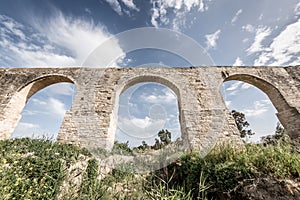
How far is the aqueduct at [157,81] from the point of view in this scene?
5891 millimetres

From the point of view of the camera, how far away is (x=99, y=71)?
24.3 feet

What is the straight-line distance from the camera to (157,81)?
298 inches

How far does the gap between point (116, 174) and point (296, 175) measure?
3628mm

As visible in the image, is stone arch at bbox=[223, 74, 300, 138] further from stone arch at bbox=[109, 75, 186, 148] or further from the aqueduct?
stone arch at bbox=[109, 75, 186, 148]

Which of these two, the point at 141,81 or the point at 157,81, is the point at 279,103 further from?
the point at 141,81

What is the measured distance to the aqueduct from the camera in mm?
5891

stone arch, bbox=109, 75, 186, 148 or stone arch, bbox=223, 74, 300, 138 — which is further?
stone arch, bbox=109, 75, 186, 148

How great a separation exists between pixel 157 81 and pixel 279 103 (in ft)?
18.4

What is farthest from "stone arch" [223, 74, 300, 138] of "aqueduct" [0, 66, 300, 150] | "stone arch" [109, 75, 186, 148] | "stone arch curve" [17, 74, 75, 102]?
"stone arch curve" [17, 74, 75, 102]

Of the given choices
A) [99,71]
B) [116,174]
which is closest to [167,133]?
[99,71]

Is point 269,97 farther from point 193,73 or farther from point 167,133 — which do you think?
point 167,133

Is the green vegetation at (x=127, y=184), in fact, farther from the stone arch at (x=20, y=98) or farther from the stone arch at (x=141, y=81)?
the stone arch at (x=20, y=98)

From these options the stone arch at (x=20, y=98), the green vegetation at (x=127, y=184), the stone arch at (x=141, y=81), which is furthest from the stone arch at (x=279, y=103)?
the stone arch at (x=20, y=98)

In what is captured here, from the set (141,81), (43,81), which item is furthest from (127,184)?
(43,81)
